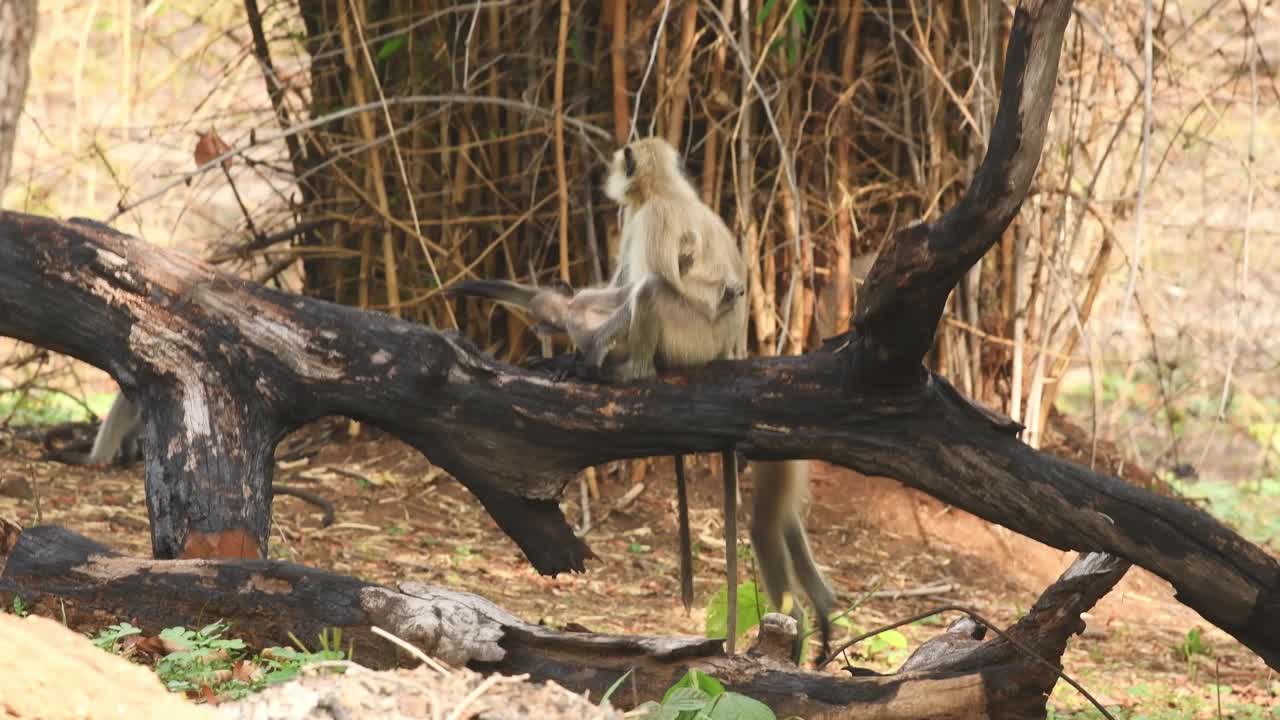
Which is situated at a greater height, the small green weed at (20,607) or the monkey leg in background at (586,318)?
the monkey leg in background at (586,318)

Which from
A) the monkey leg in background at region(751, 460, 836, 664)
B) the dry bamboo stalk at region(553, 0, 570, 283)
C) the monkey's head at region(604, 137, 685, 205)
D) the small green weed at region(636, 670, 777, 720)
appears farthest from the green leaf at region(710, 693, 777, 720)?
the dry bamboo stalk at region(553, 0, 570, 283)

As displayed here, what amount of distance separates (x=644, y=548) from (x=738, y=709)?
3.23 metres

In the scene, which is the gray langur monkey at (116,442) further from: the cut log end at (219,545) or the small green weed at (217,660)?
the small green weed at (217,660)

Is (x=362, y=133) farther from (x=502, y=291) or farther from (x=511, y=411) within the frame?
(x=511, y=411)

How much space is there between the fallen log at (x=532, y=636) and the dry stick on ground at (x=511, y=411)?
0.23 meters

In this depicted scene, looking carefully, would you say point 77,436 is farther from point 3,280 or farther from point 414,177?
point 3,280

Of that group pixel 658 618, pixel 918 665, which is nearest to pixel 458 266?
pixel 658 618

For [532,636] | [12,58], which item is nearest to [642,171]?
[532,636]

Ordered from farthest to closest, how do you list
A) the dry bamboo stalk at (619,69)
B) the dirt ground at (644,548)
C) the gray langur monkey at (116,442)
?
the gray langur monkey at (116,442) → the dry bamboo stalk at (619,69) → the dirt ground at (644,548)

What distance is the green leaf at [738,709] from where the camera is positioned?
2666 millimetres

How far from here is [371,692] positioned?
225 centimetres

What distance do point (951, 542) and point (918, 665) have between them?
309cm

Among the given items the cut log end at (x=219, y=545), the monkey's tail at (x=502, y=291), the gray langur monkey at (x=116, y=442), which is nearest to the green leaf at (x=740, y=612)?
the monkey's tail at (x=502, y=291)

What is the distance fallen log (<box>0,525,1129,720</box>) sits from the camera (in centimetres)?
299
